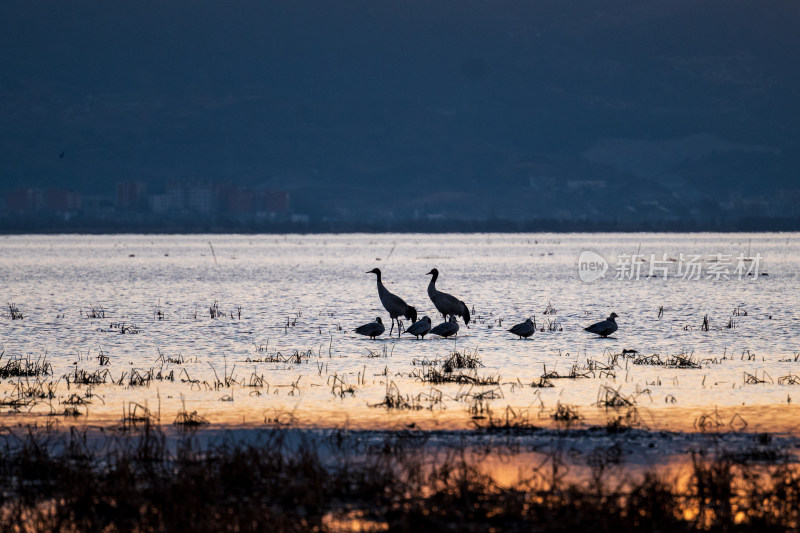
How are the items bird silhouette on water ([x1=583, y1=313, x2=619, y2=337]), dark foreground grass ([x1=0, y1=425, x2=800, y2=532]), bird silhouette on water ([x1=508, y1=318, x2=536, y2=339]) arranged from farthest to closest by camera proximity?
bird silhouette on water ([x1=583, y1=313, x2=619, y2=337]), bird silhouette on water ([x1=508, y1=318, x2=536, y2=339]), dark foreground grass ([x1=0, y1=425, x2=800, y2=532])

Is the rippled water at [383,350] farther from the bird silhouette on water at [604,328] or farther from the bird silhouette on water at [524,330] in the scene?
the bird silhouette on water at [524,330]

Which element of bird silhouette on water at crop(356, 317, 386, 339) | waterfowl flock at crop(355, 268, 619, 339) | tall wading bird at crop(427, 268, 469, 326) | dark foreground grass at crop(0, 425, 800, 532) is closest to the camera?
dark foreground grass at crop(0, 425, 800, 532)

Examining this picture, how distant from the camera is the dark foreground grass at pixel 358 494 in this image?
30.6ft

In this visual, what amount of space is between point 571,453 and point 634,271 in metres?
64.4

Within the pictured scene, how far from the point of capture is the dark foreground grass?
9.34m

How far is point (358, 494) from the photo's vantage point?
10.3 m

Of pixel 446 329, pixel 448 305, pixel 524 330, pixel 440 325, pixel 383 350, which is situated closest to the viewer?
pixel 383 350

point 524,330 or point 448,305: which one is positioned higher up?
point 448,305

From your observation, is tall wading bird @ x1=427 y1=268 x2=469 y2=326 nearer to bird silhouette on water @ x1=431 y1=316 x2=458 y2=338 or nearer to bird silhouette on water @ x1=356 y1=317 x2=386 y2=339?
bird silhouette on water @ x1=431 y1=316 x2=458 y2=338

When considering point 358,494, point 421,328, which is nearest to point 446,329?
point 421,328

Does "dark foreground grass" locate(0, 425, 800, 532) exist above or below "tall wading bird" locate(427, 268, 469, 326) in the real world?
below

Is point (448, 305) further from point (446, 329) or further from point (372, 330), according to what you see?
point (372, 330)

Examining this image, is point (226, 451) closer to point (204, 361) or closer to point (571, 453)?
point (571, 453)

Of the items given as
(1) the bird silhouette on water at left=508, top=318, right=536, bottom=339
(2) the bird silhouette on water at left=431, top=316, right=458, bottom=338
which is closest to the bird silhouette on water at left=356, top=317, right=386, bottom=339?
(2) the bird silhouette on water at left=431, top=316, right=458, bottom=338
